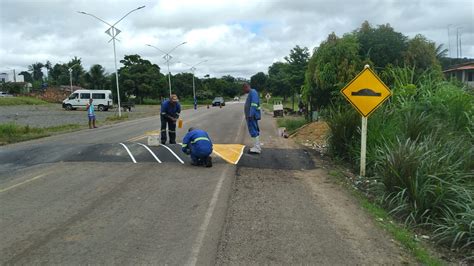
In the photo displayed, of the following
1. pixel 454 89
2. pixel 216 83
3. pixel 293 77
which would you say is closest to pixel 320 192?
pixel 454 89

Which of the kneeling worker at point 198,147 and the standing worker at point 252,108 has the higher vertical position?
the standing worker at point 252,108

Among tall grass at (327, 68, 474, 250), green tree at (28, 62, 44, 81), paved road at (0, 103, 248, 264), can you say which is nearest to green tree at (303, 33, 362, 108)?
tall grass at (327, 68, 474, 250)

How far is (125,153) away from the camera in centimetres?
1205

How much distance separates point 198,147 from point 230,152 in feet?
8.83

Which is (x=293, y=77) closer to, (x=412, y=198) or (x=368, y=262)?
(x=412, y=198)

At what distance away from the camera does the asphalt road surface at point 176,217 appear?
16.3 ft

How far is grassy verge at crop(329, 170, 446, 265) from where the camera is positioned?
519cm

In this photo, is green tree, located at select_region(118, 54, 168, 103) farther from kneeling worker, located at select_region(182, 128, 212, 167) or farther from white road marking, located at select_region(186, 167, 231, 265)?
white road marking, located at select_region(186, 167, 231, 265)

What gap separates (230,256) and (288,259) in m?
0.63

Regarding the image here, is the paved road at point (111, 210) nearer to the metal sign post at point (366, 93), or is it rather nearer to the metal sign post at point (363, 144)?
the metal sign post at point (363, 144)

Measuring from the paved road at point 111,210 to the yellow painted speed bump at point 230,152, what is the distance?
543 millimetres

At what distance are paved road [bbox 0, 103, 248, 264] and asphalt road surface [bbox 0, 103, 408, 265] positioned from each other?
0.05 feet

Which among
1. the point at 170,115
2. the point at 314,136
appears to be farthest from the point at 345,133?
the point at 314,136

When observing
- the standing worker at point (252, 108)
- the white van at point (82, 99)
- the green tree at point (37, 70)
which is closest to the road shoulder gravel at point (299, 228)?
the standing worker at point (252, 108)
